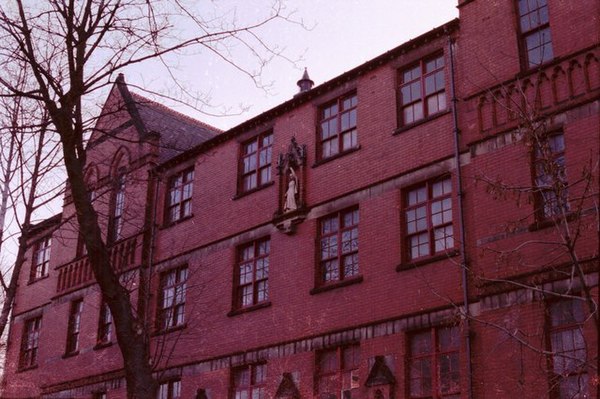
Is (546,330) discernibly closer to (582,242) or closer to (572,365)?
(572,365)

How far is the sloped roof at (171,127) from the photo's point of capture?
29.7 m

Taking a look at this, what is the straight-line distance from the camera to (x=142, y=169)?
93.8ft

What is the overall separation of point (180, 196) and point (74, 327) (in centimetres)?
697

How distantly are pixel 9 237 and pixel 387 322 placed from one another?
8.42 meters

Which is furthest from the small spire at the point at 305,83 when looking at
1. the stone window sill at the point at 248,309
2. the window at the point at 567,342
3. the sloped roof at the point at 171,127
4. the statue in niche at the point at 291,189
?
the window at the point at 567,342

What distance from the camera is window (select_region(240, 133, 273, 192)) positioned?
24.0 metres

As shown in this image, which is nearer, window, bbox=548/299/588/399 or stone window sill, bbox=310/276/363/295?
window, bbox=548/299/588/399

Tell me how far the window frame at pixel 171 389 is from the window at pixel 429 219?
9.29 m

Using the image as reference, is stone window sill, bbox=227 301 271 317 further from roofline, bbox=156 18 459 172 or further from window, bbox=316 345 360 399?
roofline, bbox=156 18 459 172

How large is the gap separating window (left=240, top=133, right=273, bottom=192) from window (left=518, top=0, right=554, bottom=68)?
8.66 meters

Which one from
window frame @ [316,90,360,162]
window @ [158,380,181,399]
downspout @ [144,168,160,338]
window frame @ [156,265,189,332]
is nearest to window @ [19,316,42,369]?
downspout @ [144,168,160,338]

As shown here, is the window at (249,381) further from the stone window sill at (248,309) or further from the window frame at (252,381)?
the stone window sill at (248,309)

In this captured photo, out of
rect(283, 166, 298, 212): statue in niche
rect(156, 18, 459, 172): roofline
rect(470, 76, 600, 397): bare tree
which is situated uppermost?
rect(156, 18, 459, 172): roofline

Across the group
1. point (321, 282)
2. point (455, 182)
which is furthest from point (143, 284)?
point (455, 182)
